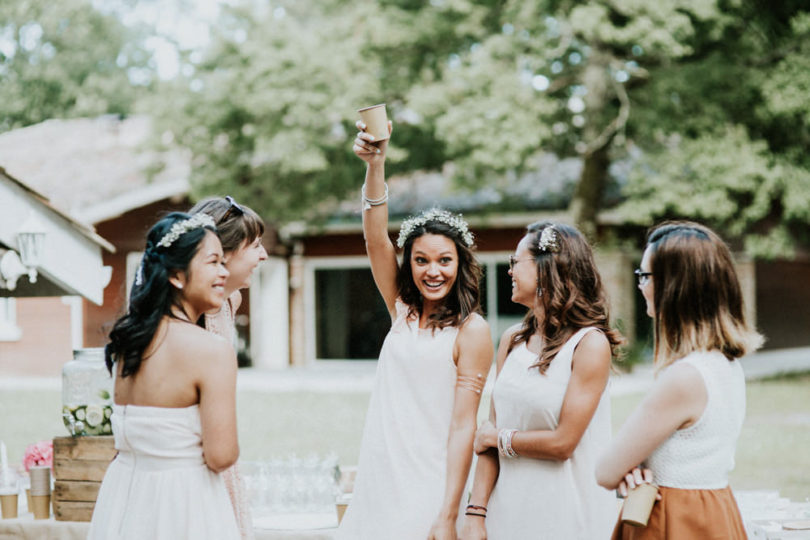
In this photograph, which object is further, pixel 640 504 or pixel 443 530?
pixel 443 530

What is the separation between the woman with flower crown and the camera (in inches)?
98.5

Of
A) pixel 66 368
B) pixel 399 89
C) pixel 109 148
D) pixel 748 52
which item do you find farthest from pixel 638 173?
pixel 109 148

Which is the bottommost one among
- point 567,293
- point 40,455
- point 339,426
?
point 339,426

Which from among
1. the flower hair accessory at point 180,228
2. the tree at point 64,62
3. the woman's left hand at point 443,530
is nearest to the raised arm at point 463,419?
the woman's left hand at point 443,530

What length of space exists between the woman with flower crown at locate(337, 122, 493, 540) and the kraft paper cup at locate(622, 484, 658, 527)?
53cm

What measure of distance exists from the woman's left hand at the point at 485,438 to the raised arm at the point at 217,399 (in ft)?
2.46

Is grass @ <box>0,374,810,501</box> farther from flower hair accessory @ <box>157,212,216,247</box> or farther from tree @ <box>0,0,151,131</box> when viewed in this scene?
tree @ <box>0,0,151,131</box>

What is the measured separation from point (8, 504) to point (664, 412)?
2578 millimetres

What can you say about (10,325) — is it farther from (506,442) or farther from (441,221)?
(506,442)

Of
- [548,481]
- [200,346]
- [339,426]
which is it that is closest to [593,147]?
[339,426]

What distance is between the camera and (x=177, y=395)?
2.14 m

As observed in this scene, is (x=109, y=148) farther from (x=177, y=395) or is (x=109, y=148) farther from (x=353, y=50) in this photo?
(x=177, y=395)

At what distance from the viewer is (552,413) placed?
2.44 m

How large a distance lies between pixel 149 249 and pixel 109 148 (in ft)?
62.3
